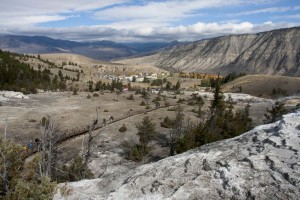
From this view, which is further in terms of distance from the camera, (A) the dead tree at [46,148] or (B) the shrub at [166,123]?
(B) the shrub at [166,123]

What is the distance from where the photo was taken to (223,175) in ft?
40.6

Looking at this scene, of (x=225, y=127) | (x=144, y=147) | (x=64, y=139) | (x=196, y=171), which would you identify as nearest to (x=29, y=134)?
(x=64, y=139)

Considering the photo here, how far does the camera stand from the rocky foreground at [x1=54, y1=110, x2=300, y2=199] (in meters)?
11.7

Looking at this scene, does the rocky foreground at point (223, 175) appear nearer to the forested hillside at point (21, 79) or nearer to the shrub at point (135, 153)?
the shrub at point (135, 153)

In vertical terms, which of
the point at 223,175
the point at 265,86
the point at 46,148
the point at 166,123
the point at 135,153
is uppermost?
the point at 223,175

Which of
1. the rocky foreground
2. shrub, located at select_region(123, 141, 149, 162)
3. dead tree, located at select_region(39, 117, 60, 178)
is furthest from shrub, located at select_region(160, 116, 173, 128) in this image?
the rocky foreground

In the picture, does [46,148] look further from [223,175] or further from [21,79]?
[21,79]

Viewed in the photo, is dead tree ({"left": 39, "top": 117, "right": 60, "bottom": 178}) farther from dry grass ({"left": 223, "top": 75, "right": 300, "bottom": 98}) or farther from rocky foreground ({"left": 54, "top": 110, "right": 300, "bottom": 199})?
dry grass ({"left": 223, "top": 75, "right": 300, "bottom": 98})

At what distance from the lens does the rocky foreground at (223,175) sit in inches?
460

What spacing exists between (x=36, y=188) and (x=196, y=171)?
5.59 meters

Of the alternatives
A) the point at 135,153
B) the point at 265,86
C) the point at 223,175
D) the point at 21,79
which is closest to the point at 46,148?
the point at 135,153

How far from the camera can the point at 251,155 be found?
1316 centimetres

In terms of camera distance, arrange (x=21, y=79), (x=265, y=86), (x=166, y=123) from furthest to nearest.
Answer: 1. (x=265, y=86)
2. (x=21, y=79)
3. (x=166, y=123)

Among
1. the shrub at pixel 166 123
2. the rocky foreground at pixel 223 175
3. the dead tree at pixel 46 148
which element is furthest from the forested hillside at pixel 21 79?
the rocky foreground at pixel 223 175
